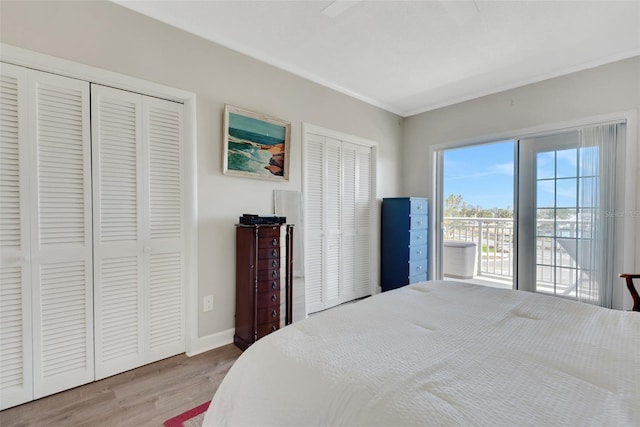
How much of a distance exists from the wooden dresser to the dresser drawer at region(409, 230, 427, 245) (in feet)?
5.88

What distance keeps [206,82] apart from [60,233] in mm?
1514

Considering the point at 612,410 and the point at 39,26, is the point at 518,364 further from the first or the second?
the point at 39,26

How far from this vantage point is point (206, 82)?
2371 mm

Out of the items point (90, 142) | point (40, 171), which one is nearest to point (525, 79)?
point (90, 142)

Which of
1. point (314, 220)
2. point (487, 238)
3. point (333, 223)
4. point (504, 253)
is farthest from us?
point (487, 238)

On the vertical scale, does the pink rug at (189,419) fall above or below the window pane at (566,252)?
below

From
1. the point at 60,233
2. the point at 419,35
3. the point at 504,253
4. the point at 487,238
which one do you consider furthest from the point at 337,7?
the point at 504,253

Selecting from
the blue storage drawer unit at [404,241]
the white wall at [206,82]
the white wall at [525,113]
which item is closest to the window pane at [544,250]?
the white wall at [525,113]

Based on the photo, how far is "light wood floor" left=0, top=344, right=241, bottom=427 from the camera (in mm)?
1598

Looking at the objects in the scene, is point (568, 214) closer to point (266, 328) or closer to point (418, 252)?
point (418, 252)

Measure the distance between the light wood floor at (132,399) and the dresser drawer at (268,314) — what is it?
0.40 m

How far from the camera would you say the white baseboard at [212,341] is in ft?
7.66

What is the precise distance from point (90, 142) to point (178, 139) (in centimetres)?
56

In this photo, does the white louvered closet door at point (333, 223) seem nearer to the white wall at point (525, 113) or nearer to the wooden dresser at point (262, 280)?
the wooden dresser at point (262, 280)
